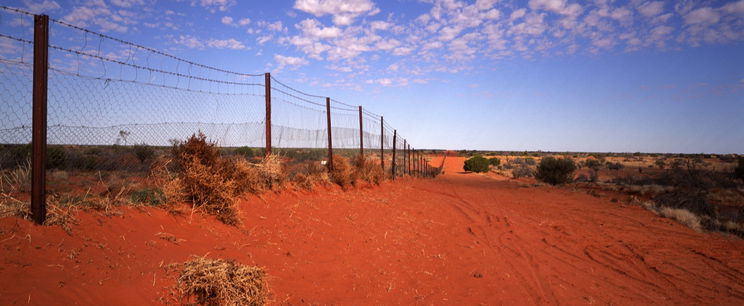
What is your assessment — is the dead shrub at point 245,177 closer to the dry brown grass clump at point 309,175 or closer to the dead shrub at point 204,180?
the dead shrub at point 204,180

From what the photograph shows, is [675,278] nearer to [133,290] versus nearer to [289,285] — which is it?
[289,285]

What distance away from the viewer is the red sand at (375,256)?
11.5ft

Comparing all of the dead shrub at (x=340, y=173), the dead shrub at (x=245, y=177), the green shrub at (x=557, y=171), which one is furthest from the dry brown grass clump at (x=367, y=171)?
the green shrub at (x=557, y=171)

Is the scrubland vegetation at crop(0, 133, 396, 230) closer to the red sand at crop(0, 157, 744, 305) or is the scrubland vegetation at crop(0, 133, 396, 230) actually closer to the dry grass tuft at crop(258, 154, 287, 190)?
the dry grass tuft at crop(258, 154, 287, 190)

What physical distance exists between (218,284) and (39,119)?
280 cm

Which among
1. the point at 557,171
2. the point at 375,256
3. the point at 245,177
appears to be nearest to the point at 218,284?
the point at 375,256

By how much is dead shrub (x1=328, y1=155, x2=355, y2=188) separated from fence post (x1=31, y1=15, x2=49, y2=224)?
852 cm

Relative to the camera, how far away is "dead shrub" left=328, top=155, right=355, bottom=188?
1241cm

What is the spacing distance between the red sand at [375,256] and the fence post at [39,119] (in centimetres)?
24

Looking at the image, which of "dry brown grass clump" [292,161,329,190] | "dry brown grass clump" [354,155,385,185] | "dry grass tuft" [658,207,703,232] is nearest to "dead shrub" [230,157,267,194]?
"dry brown grass clump" [292,161,329,190]

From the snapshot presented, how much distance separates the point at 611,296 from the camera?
5488 millimetres

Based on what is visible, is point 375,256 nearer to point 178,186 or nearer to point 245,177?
point 245,177

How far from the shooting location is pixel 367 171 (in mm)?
15320

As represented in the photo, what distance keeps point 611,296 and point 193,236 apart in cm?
596
